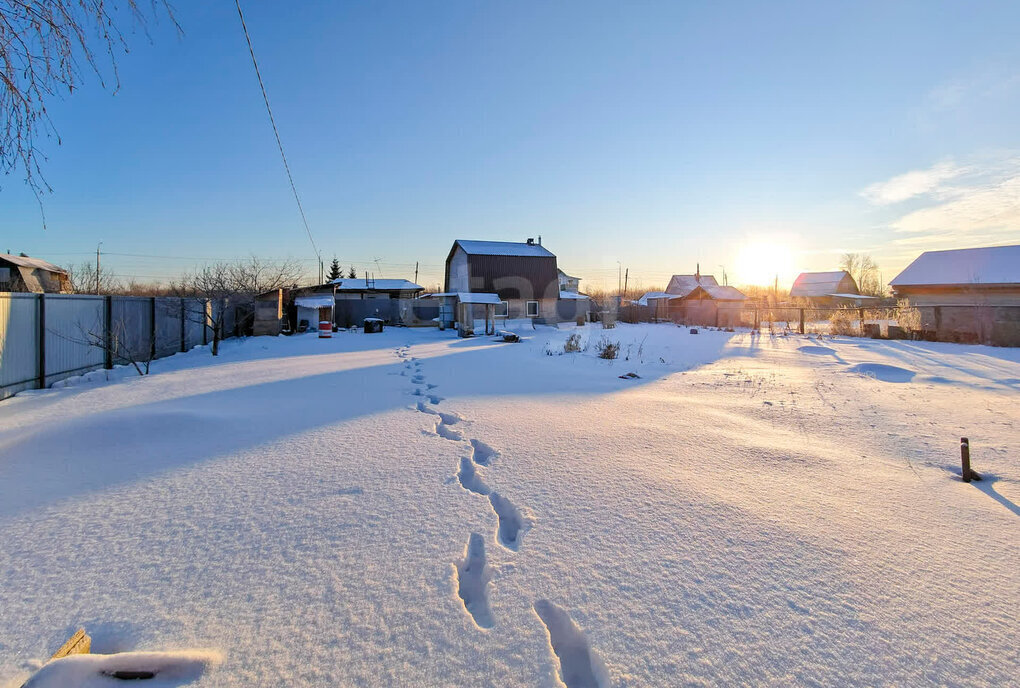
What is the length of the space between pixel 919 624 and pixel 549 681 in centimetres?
173

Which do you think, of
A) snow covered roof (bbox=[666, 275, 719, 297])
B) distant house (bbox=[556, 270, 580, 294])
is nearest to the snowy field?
distant house (bbox=[556, 270, 580, 294])

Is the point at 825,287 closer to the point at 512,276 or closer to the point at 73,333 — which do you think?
the point at 512,276

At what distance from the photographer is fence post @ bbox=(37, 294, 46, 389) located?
7539 mm

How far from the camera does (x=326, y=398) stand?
7.09 meters

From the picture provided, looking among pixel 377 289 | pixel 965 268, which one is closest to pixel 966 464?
pixel 965 268

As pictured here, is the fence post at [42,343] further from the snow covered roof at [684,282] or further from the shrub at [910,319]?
the snow covered roof at [684,282]

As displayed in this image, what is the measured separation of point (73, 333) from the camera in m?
8.50

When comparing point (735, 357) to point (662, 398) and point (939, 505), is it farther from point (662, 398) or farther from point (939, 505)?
point (939, 505)

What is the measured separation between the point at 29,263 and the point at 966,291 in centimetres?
5451

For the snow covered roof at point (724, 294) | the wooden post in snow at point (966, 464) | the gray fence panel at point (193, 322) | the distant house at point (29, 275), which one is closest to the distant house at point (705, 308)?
the snow covered roof at point (724, 294)

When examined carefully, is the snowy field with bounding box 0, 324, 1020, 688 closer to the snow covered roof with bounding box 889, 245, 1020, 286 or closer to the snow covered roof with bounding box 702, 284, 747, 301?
the snow covered roof with bounding box 889, 245, 1020, 286

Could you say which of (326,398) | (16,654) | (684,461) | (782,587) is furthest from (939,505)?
(326,398)

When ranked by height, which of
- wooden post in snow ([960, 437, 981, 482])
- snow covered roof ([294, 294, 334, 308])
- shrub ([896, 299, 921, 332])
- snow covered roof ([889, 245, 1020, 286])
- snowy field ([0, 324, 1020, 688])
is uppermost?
snow covered roof ([889, 245, 1020, 286])

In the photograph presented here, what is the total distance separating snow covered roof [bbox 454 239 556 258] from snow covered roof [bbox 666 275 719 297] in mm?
32151
